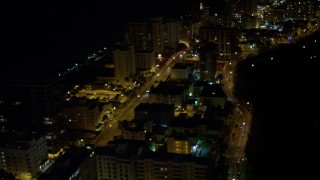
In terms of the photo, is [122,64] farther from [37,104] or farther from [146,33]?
[37,104]

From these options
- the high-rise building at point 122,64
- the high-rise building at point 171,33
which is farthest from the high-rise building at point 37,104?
the high-rise building at point 171,33

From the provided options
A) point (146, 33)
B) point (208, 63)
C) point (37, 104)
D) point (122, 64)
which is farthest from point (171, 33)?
point (37, 104)

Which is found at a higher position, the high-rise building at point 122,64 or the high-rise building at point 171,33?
the high-rise building at point 171,33

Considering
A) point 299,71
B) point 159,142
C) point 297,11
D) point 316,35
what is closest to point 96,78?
point 159,142

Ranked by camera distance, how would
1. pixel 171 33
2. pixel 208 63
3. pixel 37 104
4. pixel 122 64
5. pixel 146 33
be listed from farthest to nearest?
pixel 171 33, pixel 146 33, pixel 122 64, pixel 208 63, pixel 37 104

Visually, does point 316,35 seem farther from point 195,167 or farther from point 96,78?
point 195,167

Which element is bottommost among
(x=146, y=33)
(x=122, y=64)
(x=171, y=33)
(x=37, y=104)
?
(x=37, y=104)

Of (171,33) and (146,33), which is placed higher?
(146,33)

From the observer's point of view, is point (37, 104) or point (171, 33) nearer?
point (37, 104)

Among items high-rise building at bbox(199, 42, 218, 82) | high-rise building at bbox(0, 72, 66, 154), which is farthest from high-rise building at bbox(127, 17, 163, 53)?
high-rise building at bbox(0, 72, 66, 154)

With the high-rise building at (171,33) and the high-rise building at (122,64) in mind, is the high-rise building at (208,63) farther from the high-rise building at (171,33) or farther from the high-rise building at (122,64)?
the high-rise building at (171,33)

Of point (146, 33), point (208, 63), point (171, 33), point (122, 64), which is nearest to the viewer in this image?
point (208, 63)
